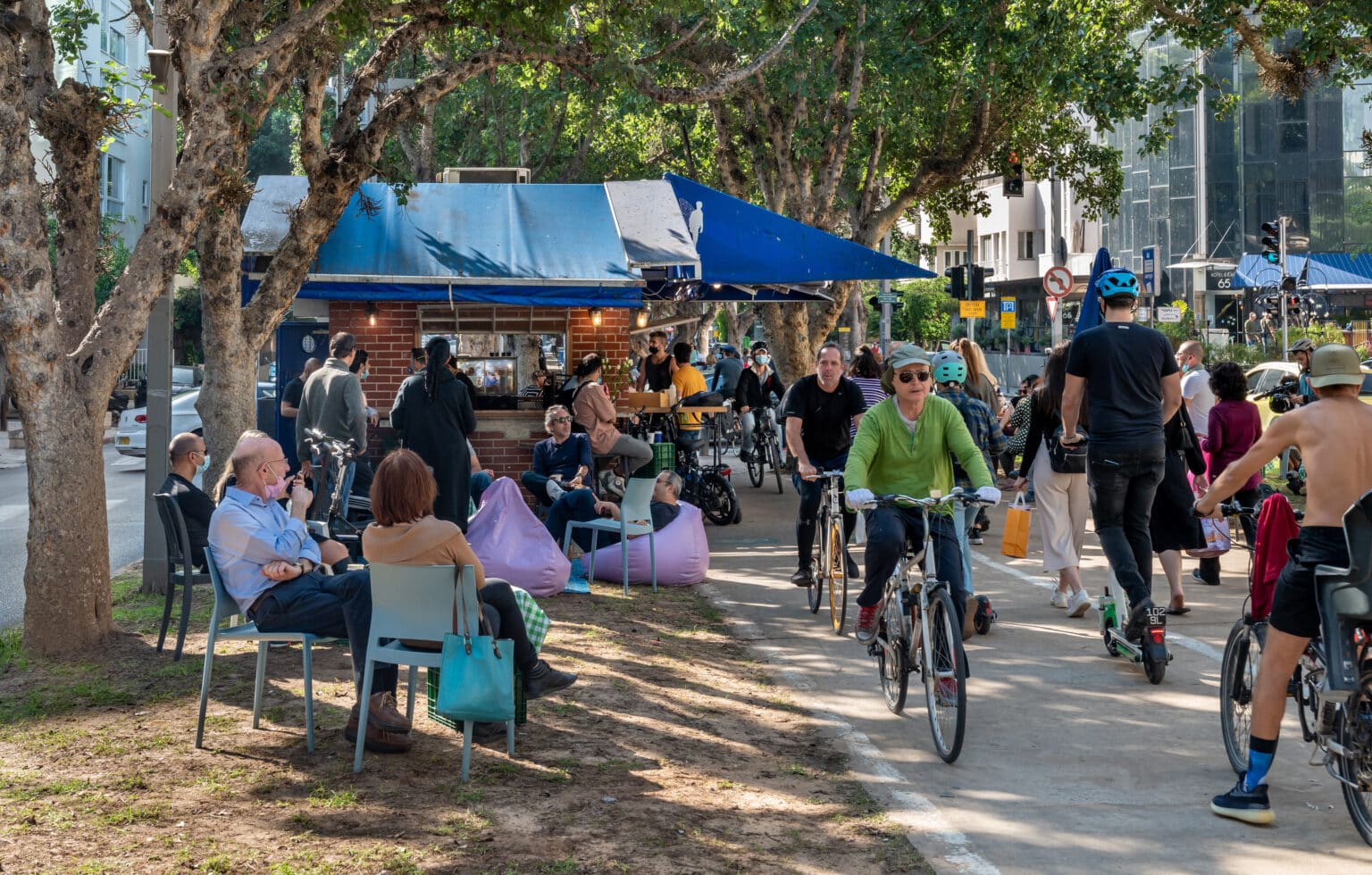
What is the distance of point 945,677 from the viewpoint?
261 inches

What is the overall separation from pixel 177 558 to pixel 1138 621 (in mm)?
5385

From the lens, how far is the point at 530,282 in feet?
51.9

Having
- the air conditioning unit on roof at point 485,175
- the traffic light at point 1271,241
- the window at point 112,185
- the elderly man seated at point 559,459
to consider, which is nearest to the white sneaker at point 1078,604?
the elderly man seated at point 559,459

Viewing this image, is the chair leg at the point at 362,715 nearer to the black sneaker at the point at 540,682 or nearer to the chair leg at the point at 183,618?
the black sneaker at the point at 540,682

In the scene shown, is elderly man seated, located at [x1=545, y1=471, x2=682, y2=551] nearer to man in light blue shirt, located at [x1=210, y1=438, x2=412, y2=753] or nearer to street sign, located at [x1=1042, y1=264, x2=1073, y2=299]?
man in light blue shirt, located at [x1=210, y1=438, x2=412, y2=753]

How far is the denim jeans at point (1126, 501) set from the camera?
807cm

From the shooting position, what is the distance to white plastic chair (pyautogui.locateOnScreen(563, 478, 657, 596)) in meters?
11.6

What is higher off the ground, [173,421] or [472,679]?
[173,421]

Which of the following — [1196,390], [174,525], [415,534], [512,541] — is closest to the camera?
[415,534]

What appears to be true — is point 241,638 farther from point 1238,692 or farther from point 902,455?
point 1238,692

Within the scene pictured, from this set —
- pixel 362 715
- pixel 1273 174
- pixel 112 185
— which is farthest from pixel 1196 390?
pixel 112 185

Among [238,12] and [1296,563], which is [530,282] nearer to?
[238,12]

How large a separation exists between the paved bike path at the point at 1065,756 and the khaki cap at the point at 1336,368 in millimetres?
1579

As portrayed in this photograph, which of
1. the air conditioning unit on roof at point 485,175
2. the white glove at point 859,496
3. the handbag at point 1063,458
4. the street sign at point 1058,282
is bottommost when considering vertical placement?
the white glove at point 859,496
